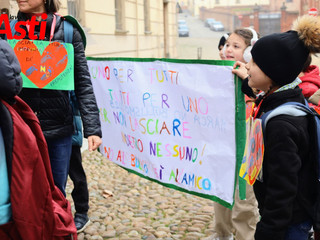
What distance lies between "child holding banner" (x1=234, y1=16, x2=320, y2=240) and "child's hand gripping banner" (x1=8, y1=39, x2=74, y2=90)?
1334mm

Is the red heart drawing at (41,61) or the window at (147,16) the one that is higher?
the window at (147,16)

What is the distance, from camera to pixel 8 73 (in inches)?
63.6

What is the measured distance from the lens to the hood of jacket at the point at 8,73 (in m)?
1.60

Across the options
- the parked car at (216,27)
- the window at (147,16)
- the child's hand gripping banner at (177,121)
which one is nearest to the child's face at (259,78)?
the child's hand gripping banner at (177,121)

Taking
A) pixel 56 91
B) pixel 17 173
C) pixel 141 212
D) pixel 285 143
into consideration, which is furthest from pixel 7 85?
pixel 141 212

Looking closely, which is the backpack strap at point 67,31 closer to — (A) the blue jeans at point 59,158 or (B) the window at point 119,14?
(A) the blue jeans at point 59,158

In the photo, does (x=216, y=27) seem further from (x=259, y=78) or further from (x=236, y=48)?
(x=259, y=78)

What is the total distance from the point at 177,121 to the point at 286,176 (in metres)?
1.47

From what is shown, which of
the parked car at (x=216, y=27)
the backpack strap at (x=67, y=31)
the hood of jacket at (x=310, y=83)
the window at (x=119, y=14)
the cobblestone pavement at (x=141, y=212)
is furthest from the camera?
the parked car at (x=216, y=27)

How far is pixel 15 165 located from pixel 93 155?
514 cm

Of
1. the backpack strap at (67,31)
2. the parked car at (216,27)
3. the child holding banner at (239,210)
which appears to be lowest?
the child holding banner at (239,210)

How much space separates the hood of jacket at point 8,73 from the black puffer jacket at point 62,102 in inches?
49.5

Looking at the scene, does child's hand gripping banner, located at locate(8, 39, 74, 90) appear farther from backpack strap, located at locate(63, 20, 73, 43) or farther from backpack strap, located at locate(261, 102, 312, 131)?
backpack strap, located at locate(261, 102, 312, 131)

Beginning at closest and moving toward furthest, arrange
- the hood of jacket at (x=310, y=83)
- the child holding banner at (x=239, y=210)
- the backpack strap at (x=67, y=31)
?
1. the hood of jacket at (x=310, y=83)
2. the backpack strap at (x=67, y=31)
3. the child holding banner at (x=239, y=210)
